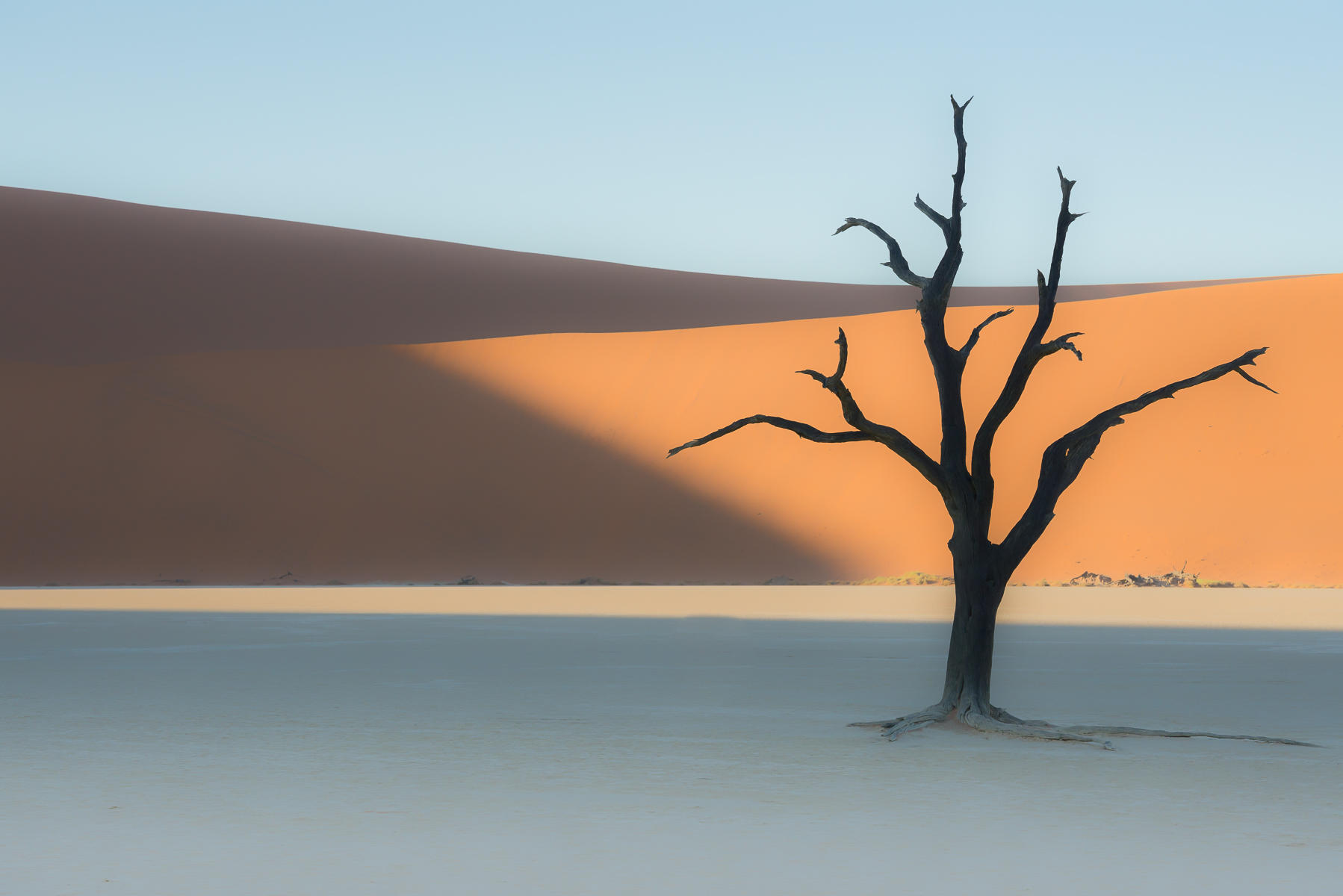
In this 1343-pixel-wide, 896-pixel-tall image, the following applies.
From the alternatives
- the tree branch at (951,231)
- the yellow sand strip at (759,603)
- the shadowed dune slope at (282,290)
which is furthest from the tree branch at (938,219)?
the shadowed dune slope at (282,290)

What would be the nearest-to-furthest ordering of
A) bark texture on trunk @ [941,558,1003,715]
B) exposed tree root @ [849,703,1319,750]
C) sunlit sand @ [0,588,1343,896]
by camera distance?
sunlit sand @ [0,588,1343,896] < exposed tree root @ [849,703,1319,750] < bark texture on trunk @ [941,558,1003,715]

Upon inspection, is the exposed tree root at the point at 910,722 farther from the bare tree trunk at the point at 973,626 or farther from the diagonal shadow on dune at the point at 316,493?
the diagonal shadow on dune at the point at 316,493

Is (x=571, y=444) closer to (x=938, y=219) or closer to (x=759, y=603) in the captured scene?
(x=759, y=603)

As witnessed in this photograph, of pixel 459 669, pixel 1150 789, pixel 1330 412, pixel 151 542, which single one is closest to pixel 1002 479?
pixel 1330 412

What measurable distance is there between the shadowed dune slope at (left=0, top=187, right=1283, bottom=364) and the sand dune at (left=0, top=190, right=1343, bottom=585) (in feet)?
0.91

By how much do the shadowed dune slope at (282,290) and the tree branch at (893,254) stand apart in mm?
43781

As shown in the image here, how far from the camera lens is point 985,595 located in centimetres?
1104

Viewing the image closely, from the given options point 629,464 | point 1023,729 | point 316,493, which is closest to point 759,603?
point 629,464

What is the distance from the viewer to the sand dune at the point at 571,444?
4166 centimetres

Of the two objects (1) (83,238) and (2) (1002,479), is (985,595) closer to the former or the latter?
(2) (1002,479)

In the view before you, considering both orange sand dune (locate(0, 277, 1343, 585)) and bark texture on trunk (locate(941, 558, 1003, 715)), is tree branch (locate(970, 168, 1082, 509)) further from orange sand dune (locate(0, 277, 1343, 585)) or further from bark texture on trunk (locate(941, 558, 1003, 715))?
orange sand dune (locate(0, 277, 1343, 585))

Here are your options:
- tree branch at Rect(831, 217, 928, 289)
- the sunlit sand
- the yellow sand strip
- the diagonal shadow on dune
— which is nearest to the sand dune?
the diagonal shadow on dune

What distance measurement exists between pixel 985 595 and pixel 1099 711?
5.81 ft

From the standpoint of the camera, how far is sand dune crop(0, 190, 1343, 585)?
41.7 m
